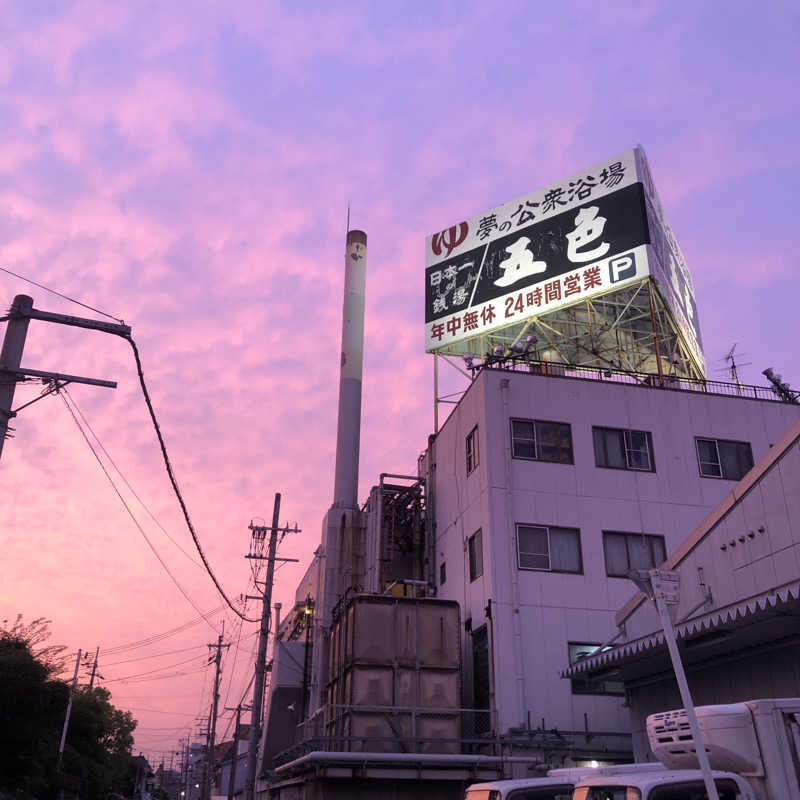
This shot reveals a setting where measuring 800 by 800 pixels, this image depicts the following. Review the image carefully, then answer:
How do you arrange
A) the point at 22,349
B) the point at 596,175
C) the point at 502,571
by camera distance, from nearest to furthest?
the point at 22,349, the point at 502,571, the point at 596,175

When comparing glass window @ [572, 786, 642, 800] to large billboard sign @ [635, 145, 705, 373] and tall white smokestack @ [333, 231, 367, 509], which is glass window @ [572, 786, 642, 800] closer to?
large billboard sign @ [635, 145, 705, 373]

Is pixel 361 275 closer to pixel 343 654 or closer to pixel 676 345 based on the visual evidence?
pixel 676 345

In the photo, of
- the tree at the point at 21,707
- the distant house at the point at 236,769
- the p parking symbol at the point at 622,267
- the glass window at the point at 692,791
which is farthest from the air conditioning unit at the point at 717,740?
the distant house at the point at 236,769

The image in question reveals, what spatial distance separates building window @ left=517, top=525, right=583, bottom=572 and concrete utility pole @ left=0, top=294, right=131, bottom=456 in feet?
50.5

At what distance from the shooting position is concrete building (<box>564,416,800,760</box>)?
14.7m

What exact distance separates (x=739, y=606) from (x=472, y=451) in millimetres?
14567

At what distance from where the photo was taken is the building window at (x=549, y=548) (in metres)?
25.0

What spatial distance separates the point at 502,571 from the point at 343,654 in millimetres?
5916

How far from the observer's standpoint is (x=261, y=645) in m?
33.8

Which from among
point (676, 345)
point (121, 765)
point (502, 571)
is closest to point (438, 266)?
point (676, 345)

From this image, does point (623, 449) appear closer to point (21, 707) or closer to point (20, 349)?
point (20, 349)

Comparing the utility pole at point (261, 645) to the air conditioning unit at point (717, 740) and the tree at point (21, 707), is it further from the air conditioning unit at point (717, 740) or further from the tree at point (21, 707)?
the air conditioning unit at point (717, 740)

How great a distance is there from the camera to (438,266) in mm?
42406

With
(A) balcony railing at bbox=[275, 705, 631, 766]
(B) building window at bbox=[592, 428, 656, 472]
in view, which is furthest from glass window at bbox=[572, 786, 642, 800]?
(B) building window at bbox=[592, 428, 656, 472]
